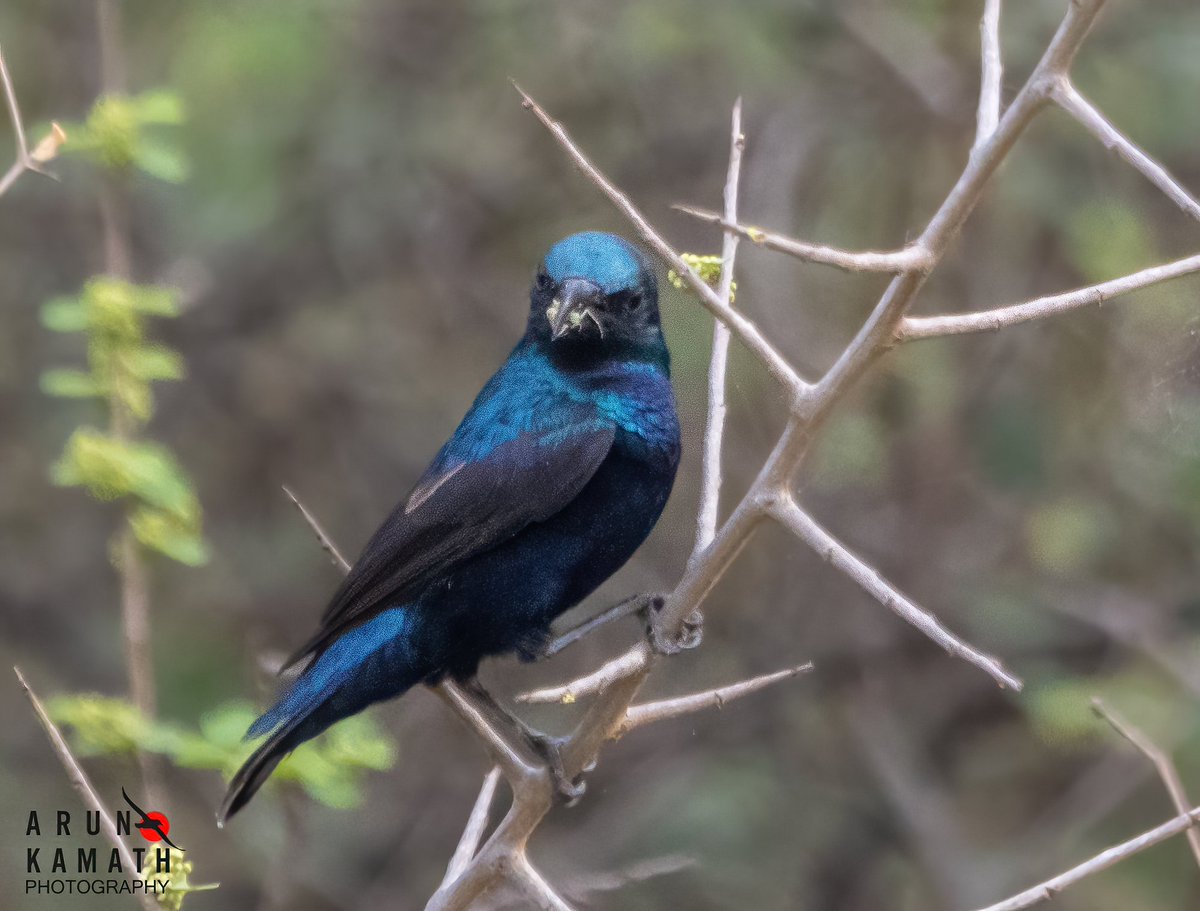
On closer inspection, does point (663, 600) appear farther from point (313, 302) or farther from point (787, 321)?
point (313, 302)

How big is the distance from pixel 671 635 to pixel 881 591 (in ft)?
1.94

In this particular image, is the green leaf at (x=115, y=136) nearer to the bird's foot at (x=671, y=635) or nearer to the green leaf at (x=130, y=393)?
the green leaf at (x=130, y=393)

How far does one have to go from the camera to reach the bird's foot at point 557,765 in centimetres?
311

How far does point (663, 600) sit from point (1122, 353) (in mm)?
2639

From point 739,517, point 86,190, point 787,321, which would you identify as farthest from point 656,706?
point 86,190

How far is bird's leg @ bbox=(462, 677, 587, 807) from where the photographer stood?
3.12 metres

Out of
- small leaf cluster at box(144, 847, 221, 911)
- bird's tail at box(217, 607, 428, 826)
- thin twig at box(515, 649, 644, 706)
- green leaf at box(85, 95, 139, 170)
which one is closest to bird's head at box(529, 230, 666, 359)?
bird's tail at box(217, 607, 428, 826)

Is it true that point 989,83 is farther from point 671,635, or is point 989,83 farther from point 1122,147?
point 671,635

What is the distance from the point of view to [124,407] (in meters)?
3.22

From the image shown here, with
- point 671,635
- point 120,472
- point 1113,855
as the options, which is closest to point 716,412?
Answer: point 671,635

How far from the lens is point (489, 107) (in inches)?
221

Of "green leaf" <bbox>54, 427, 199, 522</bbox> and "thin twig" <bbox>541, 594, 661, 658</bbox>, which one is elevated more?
"green leaf" <bbox>54, 427, 199, 522</bbox>

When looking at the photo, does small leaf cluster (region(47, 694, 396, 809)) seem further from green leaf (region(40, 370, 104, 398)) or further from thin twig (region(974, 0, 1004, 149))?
thin twig (region(974, 0, 1004, 149))

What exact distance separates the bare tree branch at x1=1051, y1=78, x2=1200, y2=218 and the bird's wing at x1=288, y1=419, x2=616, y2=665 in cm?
149
